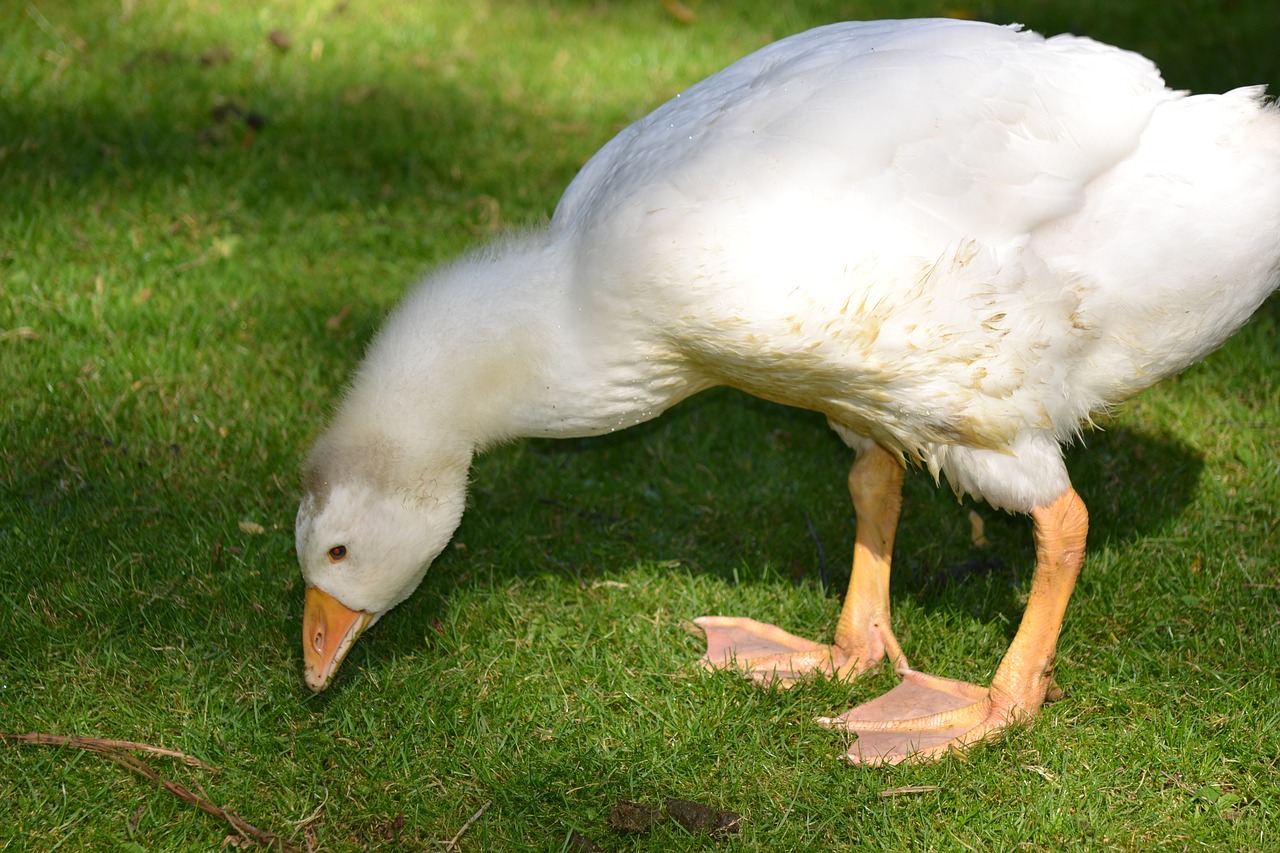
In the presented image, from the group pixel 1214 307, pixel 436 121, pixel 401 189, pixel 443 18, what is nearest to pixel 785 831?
pixel 1214 307

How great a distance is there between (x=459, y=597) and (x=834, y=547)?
4.52 feet

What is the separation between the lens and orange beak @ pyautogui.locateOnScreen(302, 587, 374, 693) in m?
3.55

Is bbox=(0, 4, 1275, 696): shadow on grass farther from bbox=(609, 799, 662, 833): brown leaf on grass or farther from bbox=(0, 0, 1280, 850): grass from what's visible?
bbox=(609, 799, 662, 833): brown leaf on grass

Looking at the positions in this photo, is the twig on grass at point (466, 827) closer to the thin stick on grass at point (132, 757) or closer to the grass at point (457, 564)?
the grass at point (457, 564)

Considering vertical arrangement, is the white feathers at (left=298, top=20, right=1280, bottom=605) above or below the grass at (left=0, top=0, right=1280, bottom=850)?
above

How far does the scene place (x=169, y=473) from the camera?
14.9 ft

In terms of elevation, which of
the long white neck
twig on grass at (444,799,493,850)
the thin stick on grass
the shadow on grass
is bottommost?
twig on grass at (444,799,493,850)

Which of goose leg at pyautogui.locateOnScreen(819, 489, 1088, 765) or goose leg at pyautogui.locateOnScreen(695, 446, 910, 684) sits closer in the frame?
goose leg at pyautogui.locateOnScreen(819, 489, 1088, 765)

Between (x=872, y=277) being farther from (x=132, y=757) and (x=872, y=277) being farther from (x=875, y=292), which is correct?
(x=132, y=757)

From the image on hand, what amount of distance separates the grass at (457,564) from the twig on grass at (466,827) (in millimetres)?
21

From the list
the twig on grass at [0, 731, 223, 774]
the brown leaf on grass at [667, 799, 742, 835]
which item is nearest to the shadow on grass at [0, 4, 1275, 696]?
the twig on grass at [0, 731, 223, 774]

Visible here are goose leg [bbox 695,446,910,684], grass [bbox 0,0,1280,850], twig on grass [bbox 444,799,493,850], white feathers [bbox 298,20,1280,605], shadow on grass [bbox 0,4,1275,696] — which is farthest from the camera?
shadow on grass [bbox 0,4,1275,696]

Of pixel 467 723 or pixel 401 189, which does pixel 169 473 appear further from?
pixel 401 189

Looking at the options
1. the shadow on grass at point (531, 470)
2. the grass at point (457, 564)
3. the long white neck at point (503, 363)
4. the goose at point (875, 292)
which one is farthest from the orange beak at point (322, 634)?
the long white neck at point (503, 363)
